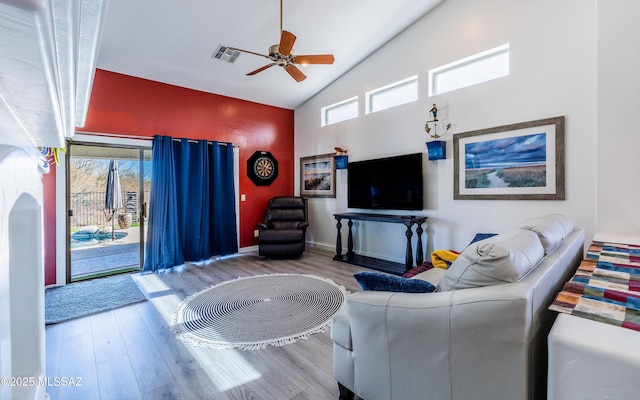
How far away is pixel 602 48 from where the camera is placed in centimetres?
267

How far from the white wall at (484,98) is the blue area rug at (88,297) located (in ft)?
11.6

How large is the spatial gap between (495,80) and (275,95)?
373 cm

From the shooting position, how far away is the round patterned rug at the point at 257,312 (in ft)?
7.86

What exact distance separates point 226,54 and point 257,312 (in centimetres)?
355

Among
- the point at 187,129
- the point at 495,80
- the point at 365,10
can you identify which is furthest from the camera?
the point at 187,129

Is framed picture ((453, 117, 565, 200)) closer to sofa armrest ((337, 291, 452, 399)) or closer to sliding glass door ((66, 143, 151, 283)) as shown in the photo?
sofa armrest ((337, 291, 452, 399))

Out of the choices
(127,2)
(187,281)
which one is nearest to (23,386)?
(187,281)

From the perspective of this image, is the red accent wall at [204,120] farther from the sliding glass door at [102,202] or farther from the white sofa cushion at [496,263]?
the white sofa cushion at [496,263]

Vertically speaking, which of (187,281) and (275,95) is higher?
(275,95)

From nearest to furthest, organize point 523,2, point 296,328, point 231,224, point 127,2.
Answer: point 296,328
point 127,2
point 523,2
point 231,224

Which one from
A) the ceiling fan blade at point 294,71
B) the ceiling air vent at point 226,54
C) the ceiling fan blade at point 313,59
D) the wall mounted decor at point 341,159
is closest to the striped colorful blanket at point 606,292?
the ceiling fan blade at point 313,59

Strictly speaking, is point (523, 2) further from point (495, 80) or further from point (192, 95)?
point (192, 95)

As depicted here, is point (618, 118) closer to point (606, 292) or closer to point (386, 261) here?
point (606, 292)

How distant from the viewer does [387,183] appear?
444 centimetres
